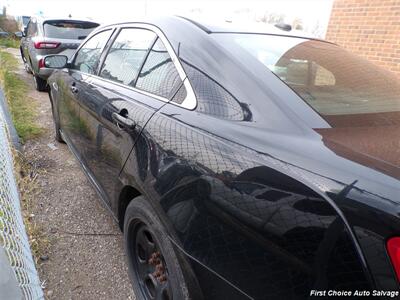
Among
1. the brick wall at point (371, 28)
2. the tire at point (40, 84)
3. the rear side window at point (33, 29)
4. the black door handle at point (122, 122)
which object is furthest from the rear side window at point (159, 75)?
the rear side window at point (33, 29)

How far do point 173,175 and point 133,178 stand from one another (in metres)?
0.44

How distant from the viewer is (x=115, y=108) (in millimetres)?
2281

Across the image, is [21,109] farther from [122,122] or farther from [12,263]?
[12,263]

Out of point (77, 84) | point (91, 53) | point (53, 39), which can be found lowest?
point (53, 39)

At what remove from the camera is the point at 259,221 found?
Result: 1.24m

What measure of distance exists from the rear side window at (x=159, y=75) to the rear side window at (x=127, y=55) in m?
0.10

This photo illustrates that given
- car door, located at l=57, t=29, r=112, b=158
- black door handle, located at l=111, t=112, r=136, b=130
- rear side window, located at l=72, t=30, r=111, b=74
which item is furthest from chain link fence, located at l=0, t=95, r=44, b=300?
rear side window, located at l=72, t=30, r=111, b=74

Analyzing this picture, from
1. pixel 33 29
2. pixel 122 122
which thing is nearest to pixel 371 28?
pixel 122 122

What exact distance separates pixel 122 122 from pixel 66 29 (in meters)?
6.53

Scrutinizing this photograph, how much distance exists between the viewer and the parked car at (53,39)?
7285mm

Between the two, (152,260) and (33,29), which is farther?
(33,29)

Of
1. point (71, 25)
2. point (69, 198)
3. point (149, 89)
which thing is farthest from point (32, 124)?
point (149, 89)

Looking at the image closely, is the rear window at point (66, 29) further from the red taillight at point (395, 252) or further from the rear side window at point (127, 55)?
the red taillight at point (395, 252)

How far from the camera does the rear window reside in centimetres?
745
